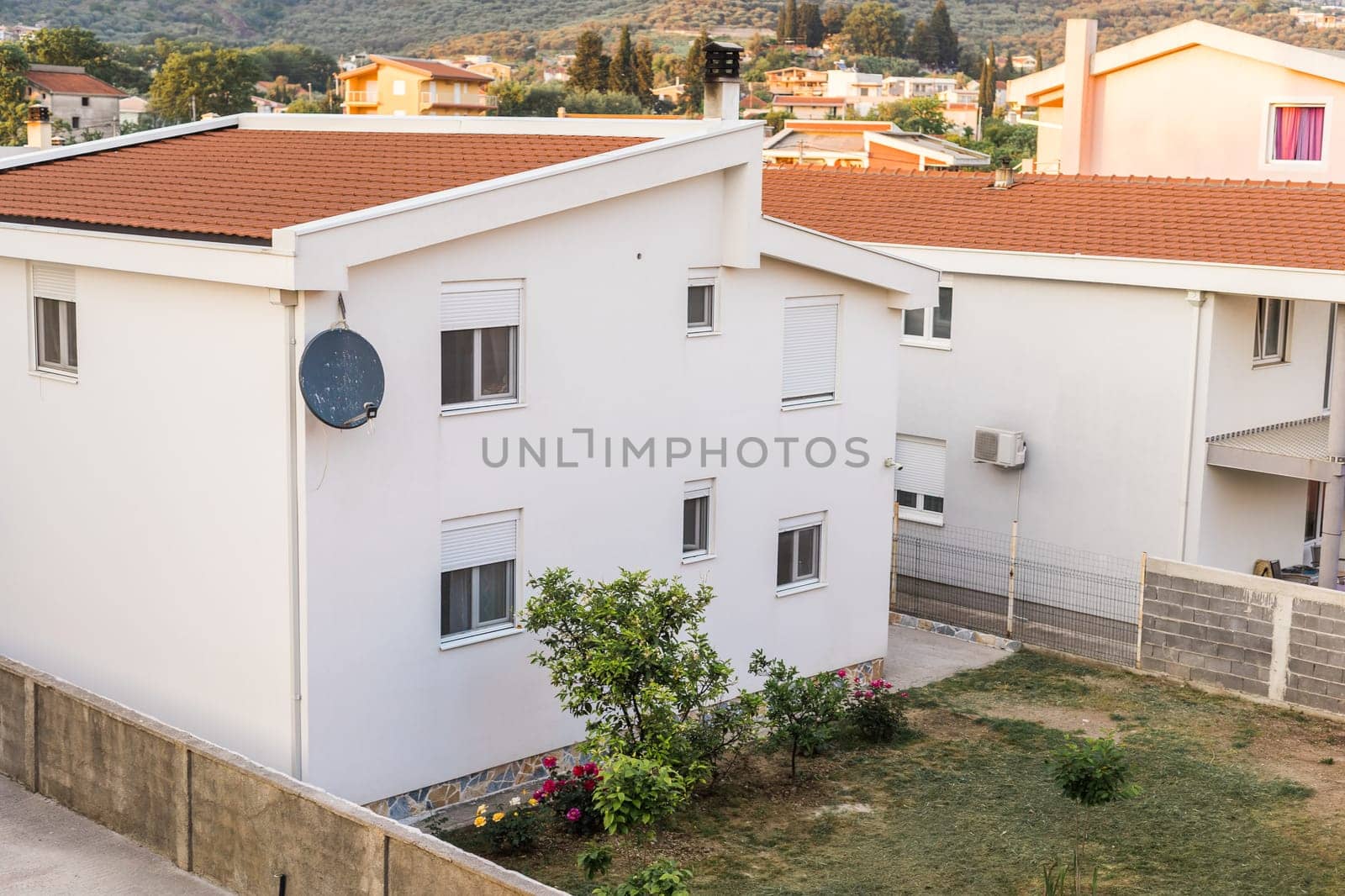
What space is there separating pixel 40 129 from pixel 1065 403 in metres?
15.5

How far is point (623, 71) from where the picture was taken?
4695 inches

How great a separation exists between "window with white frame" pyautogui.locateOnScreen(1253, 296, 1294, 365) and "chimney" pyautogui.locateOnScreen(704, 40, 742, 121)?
330 inches

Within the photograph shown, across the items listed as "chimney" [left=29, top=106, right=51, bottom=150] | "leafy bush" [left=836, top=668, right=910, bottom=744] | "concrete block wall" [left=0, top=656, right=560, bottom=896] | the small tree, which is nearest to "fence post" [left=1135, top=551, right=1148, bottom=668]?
"leafy bush" [left=836, top=668, right=910, bottom=744]

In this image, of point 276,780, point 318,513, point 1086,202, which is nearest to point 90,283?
point 318,513

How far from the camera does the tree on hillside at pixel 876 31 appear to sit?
163375mm

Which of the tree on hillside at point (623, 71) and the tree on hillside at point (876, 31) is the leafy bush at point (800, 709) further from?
the tree on hillside at point (876, 31)

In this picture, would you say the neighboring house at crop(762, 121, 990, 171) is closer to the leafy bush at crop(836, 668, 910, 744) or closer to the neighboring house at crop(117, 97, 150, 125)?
the leafy bush at crop(836, 668, 910, 744)

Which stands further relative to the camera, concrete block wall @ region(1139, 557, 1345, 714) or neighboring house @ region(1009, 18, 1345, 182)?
neighboring house @ region(1009, 18, 1345, 182)

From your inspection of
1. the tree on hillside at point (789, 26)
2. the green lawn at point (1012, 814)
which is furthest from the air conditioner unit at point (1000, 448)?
the tree on hillside at point (789, 26)

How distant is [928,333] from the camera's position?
21.7m

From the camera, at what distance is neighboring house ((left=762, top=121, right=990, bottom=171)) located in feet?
185

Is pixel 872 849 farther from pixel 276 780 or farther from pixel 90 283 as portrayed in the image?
pixel 90 283

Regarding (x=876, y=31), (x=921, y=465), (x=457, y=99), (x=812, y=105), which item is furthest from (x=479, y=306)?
(x=876, y=31)

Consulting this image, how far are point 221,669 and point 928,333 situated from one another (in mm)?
12098
